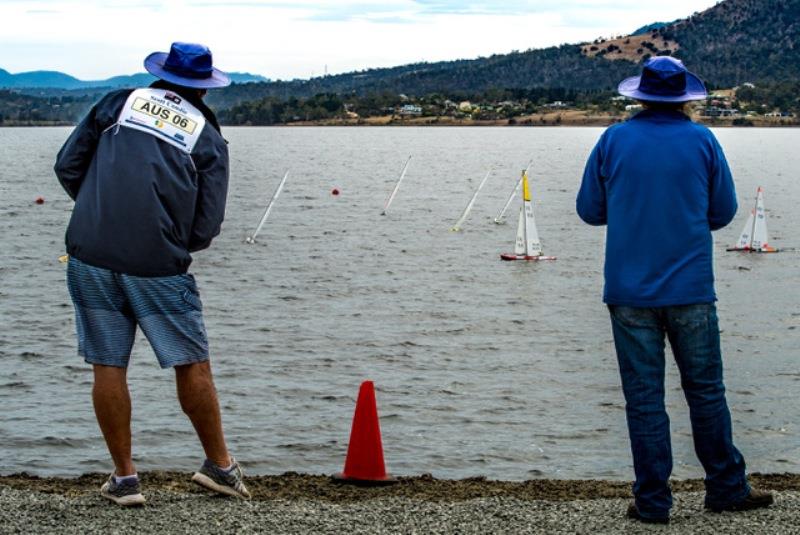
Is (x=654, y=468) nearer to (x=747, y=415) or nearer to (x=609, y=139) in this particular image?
(x=609, y=139)

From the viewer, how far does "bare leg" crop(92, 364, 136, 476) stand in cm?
734

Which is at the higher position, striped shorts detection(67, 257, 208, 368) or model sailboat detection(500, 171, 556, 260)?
striped shorts detection(67, 257, 208, 368)

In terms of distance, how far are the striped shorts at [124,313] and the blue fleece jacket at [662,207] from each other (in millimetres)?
2373

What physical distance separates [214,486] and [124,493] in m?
0.53

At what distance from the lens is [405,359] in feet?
69.5

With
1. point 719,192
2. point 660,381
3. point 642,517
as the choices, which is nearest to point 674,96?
point 719,192

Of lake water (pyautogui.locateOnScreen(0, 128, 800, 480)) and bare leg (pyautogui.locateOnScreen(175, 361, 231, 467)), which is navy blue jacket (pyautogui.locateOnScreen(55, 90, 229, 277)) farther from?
lake water (pyautogui.locateOnScreen(0, 128, 800, 480))

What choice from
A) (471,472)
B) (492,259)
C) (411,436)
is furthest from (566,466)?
(492,259)

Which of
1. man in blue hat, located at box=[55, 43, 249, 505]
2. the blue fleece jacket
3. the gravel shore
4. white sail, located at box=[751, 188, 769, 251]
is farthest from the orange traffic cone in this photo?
white sail, located at box=[751, 188, 769, 251]

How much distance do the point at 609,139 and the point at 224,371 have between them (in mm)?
13093

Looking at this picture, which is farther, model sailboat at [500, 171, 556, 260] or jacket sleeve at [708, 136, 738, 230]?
model sailboat at [500, 171, 556, 260]

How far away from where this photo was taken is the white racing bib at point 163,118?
7211 mm

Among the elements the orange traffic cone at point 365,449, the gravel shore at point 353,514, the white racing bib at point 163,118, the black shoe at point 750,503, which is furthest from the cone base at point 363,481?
the white racing bib at point 163,118

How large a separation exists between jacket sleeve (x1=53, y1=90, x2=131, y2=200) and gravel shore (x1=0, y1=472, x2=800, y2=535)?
1.83 metres
